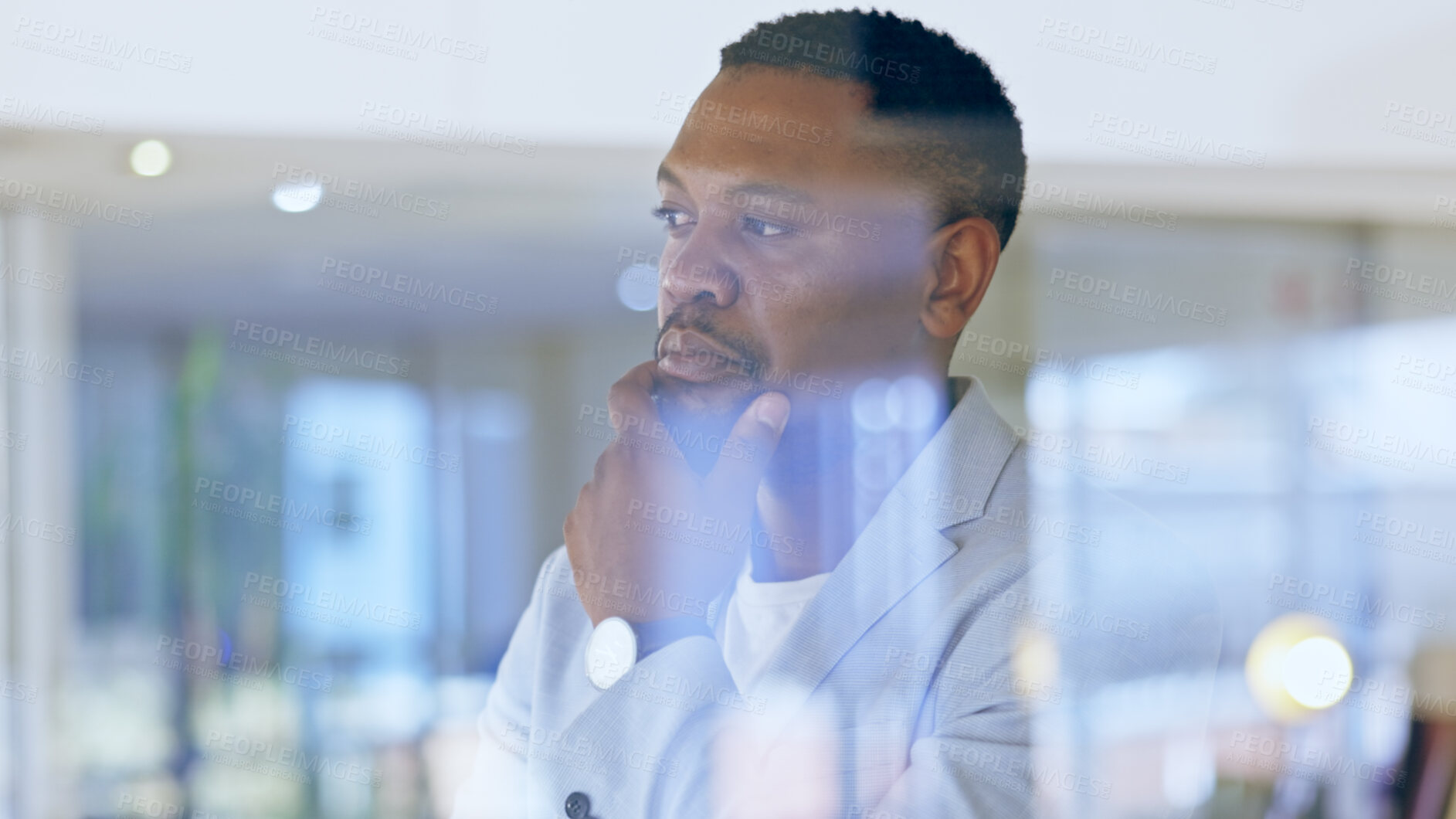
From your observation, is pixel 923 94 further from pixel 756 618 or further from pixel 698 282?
pixel 756 618

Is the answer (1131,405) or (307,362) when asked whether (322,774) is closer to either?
(307,362)

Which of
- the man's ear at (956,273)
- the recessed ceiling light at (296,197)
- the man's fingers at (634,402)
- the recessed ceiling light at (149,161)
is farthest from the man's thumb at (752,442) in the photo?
the recessed ceiling light at (149,161)

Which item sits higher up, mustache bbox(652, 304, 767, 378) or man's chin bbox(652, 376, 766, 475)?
mustache bbox(652, 304, 767, 378)

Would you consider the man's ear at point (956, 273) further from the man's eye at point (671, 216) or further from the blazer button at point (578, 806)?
the blazer button at point (578, 806)

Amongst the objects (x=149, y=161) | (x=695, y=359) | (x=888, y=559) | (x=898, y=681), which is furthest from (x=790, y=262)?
(x=149, y=161)

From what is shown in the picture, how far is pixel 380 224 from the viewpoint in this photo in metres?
1.42

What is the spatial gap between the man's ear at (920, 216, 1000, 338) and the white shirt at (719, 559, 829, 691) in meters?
0.36

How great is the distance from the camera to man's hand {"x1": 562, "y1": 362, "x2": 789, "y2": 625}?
1.30 meters

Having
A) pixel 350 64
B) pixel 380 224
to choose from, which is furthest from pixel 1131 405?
pixel 350 64

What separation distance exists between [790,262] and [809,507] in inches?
12.2

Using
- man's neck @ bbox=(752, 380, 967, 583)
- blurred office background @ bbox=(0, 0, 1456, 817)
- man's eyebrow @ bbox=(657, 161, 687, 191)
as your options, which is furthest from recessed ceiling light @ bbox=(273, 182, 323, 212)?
man's neck @ bbox=(752, 380, 967, 583)

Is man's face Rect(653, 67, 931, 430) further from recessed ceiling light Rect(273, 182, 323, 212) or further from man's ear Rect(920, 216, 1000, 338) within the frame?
recessed ceiling light Rect(273, 182, 323, 212)

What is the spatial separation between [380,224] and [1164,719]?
1.26 m

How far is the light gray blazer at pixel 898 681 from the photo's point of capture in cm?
127
